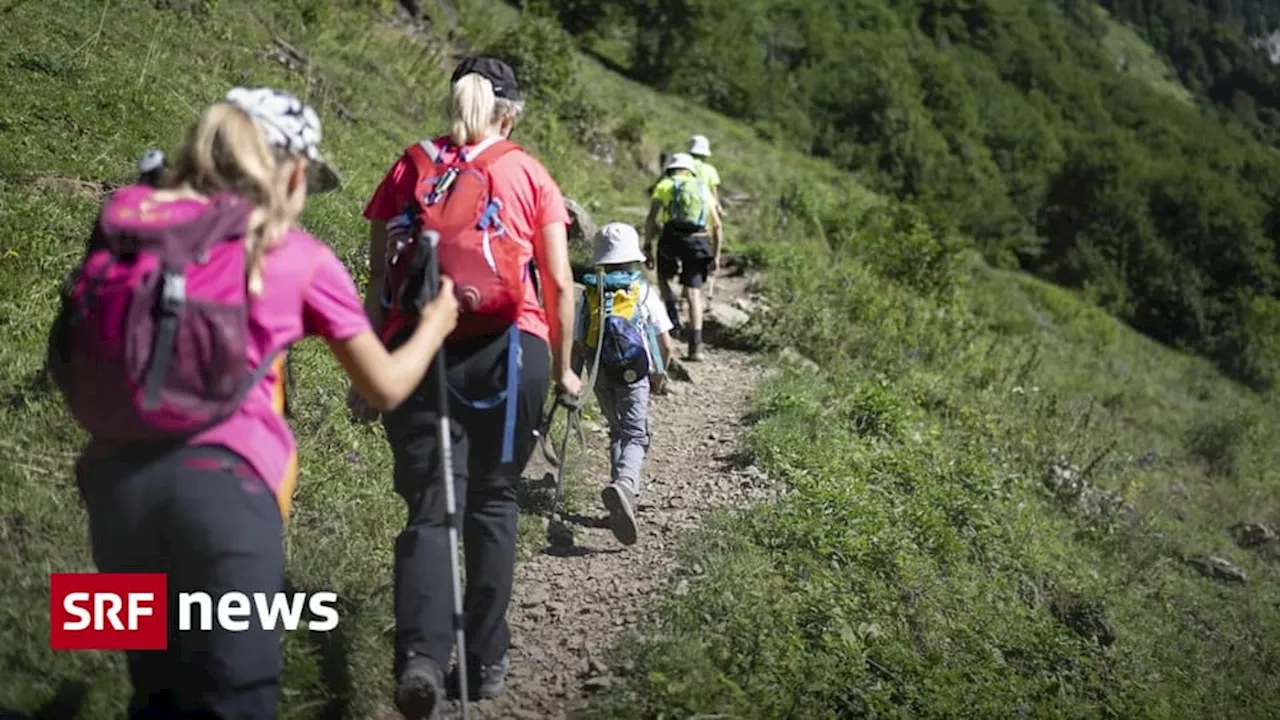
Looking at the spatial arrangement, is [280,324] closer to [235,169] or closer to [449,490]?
[235,169]

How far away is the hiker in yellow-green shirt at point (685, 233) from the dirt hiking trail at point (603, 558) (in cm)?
102

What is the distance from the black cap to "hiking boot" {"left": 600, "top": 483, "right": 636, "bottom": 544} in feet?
8.21

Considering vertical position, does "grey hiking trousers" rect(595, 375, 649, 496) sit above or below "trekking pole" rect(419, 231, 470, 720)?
below

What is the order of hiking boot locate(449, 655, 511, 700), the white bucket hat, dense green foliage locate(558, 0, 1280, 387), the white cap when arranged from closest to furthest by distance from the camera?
hiking boot locate(449, 655, 511, 700) < the white bucket hat < the white cap < dense green foliage locate(558, 0, 1280, 387)

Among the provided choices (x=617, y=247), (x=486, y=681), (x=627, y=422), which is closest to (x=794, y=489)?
(x=627, y=422)

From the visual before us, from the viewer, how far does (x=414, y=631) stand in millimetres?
3494

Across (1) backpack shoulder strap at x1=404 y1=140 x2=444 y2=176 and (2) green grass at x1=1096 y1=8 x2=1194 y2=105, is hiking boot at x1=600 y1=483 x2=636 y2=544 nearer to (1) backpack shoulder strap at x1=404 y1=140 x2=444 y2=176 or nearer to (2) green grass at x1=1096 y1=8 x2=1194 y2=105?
(1) backpack shoulder strap at x1=404 y1=140 x2=444 y2=176

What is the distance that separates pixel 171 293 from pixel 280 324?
0.85 ft

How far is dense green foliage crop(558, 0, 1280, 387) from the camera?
37094 millimetres

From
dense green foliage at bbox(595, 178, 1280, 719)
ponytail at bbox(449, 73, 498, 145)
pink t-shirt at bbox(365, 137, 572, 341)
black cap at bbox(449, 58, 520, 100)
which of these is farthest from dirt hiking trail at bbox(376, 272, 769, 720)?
black cap at bbox(449, 58, 520, 100)

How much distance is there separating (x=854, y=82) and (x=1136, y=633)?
48.7 m

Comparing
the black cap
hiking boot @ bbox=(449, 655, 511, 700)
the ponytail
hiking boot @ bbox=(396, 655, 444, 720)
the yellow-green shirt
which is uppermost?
the black cap

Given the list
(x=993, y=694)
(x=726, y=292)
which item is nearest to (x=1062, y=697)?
(x=993, y=694)

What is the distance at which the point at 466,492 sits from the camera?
3.78 metres
